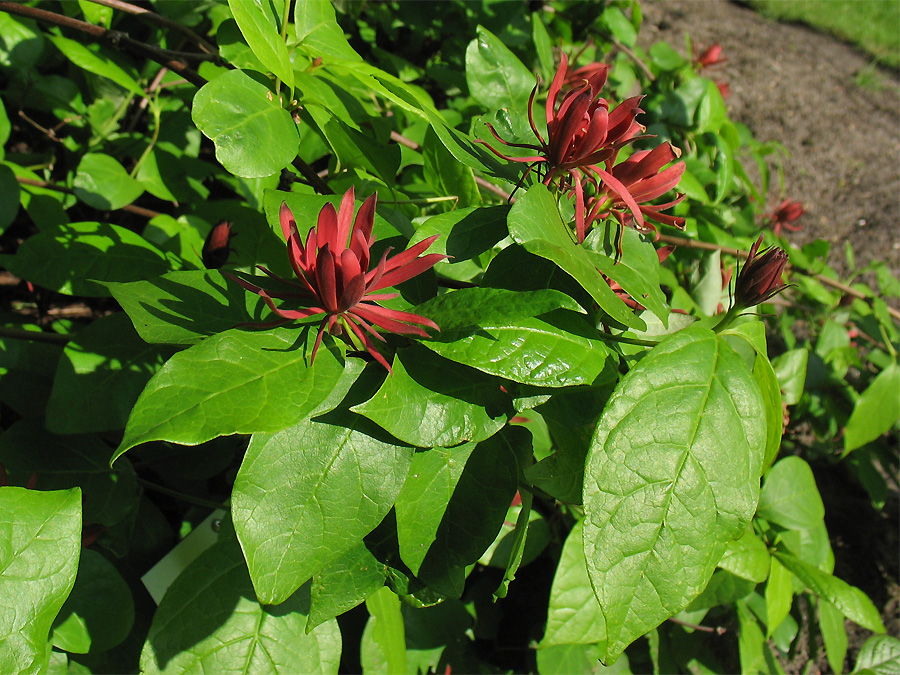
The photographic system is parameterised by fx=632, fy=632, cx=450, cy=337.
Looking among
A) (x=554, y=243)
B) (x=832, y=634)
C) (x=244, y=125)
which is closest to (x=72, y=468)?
(x=244, y=125)

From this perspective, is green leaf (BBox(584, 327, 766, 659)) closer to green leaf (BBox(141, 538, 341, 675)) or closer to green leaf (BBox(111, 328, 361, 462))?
green leaf (BBox(111, 328, 361, 462))

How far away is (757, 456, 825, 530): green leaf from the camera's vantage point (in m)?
1.28

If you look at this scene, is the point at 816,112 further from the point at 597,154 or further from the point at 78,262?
the point at 78,262

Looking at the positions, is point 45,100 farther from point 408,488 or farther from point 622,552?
point 622,552

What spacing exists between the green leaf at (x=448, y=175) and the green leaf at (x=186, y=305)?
341mm

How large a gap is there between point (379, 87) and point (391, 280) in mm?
315

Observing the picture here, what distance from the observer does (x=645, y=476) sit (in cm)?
59

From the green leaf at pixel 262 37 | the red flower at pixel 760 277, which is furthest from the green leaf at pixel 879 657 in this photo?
the green leaf at pixel 262 37

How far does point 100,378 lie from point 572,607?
0.81 m

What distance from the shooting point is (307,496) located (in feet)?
1.94

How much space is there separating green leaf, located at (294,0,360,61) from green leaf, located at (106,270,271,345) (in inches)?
15.3

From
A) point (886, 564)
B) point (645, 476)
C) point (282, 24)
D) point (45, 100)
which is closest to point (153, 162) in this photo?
point (45, 100)

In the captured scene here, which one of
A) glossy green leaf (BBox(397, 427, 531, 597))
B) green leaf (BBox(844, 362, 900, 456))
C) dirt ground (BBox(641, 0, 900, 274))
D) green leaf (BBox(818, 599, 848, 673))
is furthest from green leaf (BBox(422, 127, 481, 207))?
dirt ground (BBox(641, 0, 900, 274))

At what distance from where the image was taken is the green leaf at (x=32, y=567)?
2.07 ft
